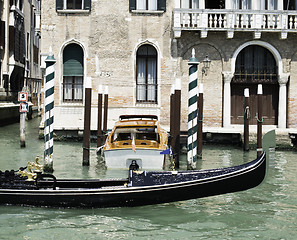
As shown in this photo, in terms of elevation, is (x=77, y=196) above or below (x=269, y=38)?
below

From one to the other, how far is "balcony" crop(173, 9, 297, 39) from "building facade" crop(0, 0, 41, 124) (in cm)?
540

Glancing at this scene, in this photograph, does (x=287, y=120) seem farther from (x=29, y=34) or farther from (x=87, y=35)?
(x=29, y=34)

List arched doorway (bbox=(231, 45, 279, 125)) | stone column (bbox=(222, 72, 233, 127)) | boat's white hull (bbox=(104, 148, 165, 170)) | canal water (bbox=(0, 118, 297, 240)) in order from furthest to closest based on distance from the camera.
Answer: arched doorway (bbox=(231, 45, 279, 125))
stone column (bbox=(222, 72, 233, 127))
boat's white hull (bbox=(104, 148, 165, 170))
canal water (bbox=(0, 118, 297, 240))

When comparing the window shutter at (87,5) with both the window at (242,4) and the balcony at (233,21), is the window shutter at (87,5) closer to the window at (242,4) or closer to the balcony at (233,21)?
the balcony at (233,21)

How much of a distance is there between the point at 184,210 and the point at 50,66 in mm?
3882

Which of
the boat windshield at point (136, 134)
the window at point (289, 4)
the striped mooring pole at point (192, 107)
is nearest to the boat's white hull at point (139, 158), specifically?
the striped mooring pole at point (192, 107)

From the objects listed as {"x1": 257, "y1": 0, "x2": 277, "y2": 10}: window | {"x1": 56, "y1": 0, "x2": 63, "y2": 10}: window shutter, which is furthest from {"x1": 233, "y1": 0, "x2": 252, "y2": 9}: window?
{"x1": 56, "y1": 0, "x2": 63, "y2": 10}: window shutter

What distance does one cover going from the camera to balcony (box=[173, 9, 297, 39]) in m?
15.5

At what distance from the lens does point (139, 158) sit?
387 inches

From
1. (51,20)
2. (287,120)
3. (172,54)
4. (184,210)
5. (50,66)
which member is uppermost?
(51,20)

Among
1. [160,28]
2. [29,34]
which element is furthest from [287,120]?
[29,34]

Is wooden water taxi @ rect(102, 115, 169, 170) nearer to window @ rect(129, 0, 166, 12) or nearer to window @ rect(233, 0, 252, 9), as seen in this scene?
window @ rect(129, 0, 166, 12)

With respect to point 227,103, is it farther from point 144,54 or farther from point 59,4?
point 59,4

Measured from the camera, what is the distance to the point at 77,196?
6.87m
